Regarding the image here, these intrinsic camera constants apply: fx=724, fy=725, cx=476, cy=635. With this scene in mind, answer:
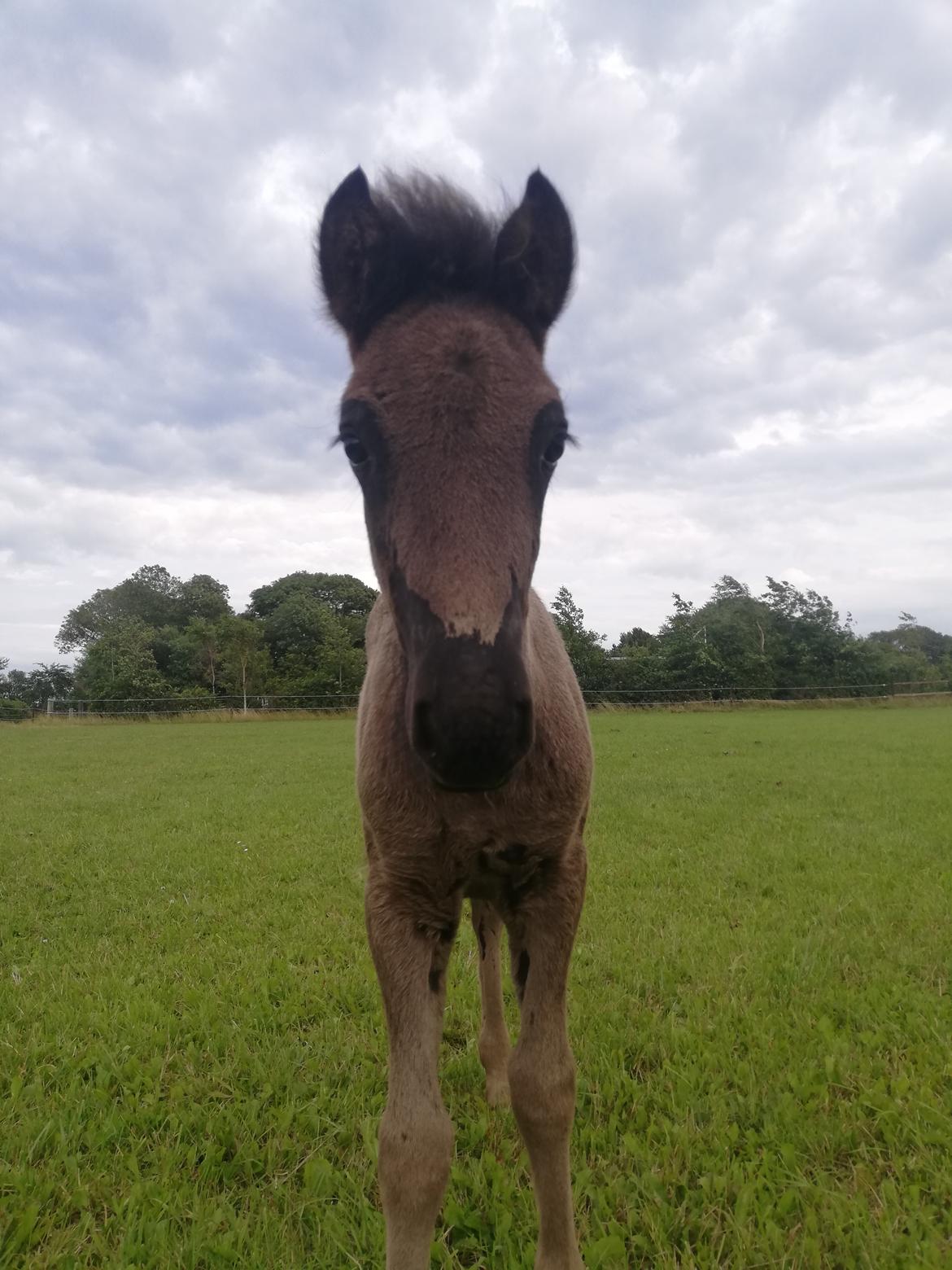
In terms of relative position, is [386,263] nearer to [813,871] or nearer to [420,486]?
[420,486]

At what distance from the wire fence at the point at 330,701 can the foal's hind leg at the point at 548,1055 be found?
36829mm

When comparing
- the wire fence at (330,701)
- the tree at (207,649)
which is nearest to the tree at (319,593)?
the tree at (207,649)

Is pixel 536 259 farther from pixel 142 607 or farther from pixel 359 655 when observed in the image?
pixel 142 607

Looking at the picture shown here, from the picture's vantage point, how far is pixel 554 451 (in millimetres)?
2279

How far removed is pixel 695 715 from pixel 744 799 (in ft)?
82.5

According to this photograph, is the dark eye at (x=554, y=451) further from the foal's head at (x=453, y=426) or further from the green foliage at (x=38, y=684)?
the green foliage at (x=38, y=684)

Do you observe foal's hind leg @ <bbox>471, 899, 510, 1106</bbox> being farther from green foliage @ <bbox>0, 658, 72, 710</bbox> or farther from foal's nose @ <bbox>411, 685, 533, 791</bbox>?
green foliage @ <bbox>0, 658, 72, 710</bbox>

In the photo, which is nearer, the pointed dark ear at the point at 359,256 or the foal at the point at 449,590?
the foal at the point at 449,590

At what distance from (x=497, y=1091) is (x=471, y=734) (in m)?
2.53

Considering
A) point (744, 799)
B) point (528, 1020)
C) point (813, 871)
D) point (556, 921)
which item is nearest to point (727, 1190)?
point (528, 1020)

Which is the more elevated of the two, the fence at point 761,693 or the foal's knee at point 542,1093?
the fence at point 761,693

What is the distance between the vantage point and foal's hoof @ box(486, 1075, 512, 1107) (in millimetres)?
3266

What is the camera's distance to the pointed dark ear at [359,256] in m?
2.39

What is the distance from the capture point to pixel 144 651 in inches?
2034
